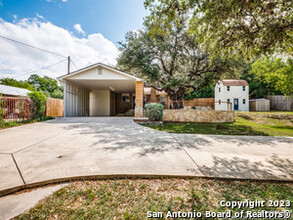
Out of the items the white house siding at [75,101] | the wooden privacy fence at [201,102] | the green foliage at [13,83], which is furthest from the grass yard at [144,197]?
the green foliage at [13,83]

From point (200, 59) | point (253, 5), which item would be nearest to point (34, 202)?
point (253, 5)

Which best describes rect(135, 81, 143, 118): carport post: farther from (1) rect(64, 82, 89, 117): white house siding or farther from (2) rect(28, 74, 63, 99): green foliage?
(2) rect(28, 74, 63, 99): green foliage

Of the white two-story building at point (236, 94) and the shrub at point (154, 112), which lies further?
the white two-story building at point (236, 94)

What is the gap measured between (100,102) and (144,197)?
15406mm

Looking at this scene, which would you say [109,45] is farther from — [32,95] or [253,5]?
[253,5]

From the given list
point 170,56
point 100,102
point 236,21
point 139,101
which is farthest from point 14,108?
point 170,56

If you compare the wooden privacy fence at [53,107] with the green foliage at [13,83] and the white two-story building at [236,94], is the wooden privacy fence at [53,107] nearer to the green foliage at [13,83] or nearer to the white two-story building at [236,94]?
the green foliage at [13,83]

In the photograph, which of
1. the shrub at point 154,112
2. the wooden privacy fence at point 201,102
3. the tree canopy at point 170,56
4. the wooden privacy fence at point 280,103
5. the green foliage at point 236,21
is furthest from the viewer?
the wooden privacy fence at point 280,103

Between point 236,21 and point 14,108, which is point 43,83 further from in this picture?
point 236,21

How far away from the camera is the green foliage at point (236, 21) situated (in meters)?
3.68

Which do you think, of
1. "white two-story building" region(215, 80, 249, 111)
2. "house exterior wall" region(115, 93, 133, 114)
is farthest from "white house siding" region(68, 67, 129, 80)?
"white two-story building" region(215, 80, 249, 111)

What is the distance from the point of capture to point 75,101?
12086 millimetres

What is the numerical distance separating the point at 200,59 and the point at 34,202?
13.4m

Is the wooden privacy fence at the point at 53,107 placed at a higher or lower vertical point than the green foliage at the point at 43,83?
lower
